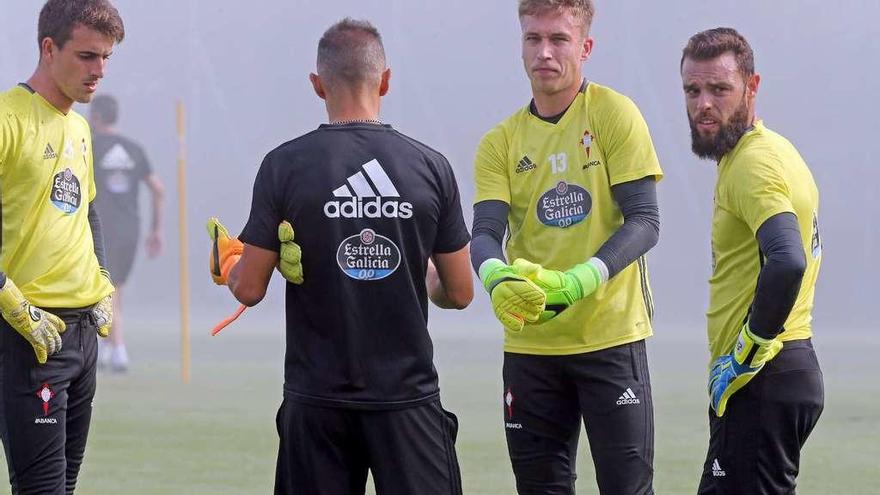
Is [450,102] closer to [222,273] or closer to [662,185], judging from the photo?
[662,185]

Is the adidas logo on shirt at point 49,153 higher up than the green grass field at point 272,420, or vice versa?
the adidas logo on shirt at point 49,153

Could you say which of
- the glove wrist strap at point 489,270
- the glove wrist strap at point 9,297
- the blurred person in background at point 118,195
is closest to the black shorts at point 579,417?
the glove wrist strap at point 489,270

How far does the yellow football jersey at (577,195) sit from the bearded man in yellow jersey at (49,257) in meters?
1.39

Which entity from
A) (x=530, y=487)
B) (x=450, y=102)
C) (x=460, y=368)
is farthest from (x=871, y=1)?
(x=530, y=487)

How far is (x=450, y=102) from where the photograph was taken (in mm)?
14523

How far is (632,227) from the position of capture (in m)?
4.48

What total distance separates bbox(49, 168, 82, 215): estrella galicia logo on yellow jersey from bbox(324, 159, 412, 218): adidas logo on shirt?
1289mm

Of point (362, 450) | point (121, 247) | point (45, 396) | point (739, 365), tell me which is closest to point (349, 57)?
point (362, 450)

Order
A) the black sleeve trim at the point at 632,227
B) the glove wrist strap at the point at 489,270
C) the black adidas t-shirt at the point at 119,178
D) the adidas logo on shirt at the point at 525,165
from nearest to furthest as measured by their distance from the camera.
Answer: the glove wrist strap at the point at 489,270, the black sleeve trim at the point at 632,227, the adidas logo on shirt at the point at 525,165, the black adidas t-shirt at the point at 119,178

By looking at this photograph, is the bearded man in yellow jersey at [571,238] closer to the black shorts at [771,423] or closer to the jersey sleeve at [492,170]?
the jersey sleeve at [492,170]

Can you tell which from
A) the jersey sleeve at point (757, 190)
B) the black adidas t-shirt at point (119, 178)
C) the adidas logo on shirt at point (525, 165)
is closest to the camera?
the jersey sleeve at point (757, 190)

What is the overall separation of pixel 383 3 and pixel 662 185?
336 cm

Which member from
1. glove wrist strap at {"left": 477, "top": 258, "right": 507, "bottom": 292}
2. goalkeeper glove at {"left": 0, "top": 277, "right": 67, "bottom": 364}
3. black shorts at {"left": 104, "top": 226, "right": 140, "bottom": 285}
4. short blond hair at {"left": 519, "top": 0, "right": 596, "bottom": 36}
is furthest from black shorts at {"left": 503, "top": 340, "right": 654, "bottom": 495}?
black shorts at {"left": 104, "top": 226, "right": 140, "bottom": 285}

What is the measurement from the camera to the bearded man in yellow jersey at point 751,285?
4.18 m
